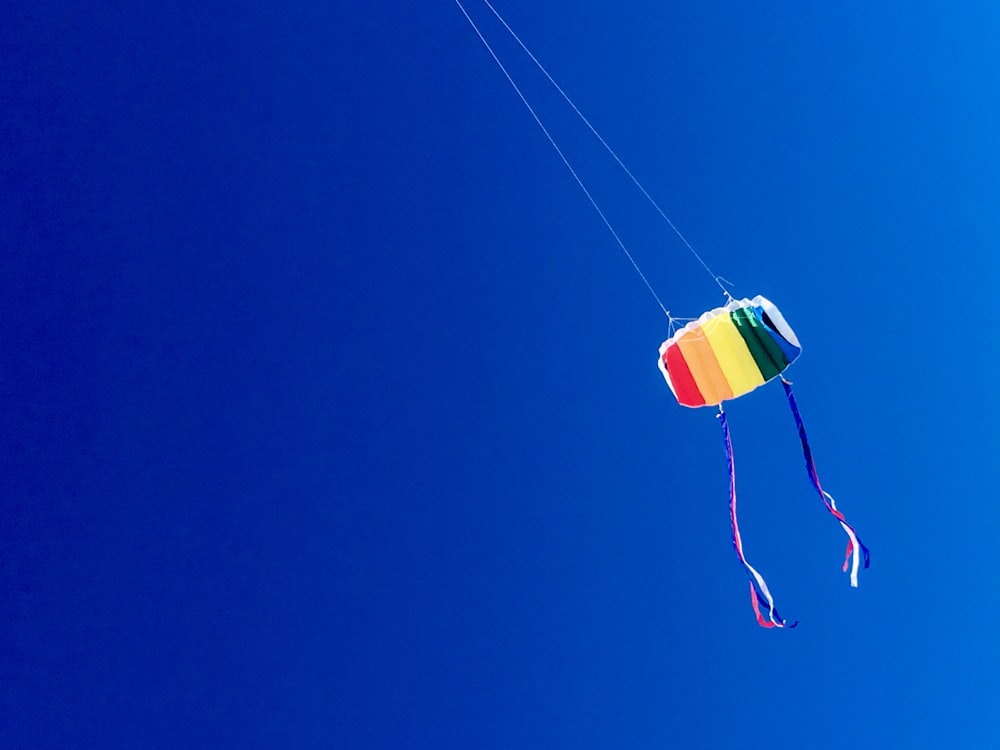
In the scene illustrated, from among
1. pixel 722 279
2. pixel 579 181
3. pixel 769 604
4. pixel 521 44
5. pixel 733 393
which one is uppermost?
pixel 521 44

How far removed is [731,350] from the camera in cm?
380

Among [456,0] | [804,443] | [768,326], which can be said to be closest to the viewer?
[768,326]

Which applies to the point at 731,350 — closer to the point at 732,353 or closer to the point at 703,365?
the point at 732,353

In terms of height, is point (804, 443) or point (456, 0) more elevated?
point (456, 0)

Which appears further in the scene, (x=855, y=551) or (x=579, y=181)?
(x=579, y=181)

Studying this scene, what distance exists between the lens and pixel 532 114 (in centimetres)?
568

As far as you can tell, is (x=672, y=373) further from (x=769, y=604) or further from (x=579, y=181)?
(x=579, y=181)

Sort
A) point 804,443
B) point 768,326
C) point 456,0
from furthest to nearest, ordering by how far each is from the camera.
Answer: point 456,0
point 804,443
point 768,326

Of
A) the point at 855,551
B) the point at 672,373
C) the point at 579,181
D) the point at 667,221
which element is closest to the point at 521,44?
the point at 579,181

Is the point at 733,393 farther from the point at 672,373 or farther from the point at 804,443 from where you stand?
the point at 804,443

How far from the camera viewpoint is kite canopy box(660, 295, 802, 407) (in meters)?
3.76

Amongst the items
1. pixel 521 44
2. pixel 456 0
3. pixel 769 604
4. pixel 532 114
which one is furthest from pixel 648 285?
pixel 769 604

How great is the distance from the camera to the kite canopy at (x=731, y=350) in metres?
3.76

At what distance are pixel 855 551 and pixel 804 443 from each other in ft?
1.93
